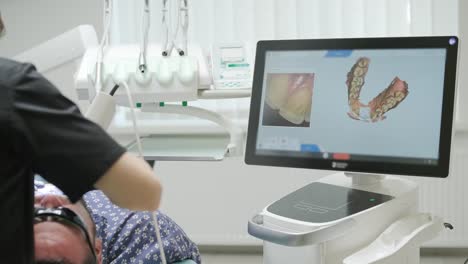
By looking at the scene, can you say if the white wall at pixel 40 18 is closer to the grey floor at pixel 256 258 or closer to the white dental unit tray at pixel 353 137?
the grey floor at pixel 256 258

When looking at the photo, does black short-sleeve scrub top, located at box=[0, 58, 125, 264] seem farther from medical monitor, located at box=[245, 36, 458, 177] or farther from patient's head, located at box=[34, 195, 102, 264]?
medical monitor, located at box=[245, 36, 458, 177]

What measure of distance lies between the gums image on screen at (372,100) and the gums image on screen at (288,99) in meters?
0.10

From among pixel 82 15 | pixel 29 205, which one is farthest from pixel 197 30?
pixel 29 205

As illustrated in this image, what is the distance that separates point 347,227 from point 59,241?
613 mm

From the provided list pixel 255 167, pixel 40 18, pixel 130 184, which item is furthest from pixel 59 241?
pixel 40 18

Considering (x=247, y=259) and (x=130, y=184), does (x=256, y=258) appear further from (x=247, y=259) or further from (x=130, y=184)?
(x=130, y=184)

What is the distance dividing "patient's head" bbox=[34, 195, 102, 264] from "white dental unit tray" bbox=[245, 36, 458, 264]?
372 mm

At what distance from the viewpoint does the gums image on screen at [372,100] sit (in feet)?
4.51

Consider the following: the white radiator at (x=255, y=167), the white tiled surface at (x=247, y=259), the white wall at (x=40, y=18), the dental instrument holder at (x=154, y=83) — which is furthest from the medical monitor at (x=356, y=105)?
the white wall at (x=40, y=18)

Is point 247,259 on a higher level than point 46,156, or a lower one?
lower

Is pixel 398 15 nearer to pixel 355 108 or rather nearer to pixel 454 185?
pixel 454 185

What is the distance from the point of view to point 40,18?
2.97 metres

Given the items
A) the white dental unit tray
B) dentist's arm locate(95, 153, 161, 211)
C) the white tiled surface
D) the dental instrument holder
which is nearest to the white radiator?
the white tiled surface

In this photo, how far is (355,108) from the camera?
1.42 metres
